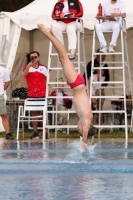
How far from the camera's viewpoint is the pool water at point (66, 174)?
21.4 ft

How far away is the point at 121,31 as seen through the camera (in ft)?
51.3

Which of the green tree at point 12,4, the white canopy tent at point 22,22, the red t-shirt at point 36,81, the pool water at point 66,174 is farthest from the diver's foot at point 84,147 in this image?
the green tree at point 12,4

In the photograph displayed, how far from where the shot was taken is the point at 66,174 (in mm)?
8070

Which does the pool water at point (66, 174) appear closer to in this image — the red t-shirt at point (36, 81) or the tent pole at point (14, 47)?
the red t-shirt at point (36, 81)

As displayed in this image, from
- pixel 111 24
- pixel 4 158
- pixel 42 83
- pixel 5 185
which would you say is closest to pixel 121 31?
pixel 111 24

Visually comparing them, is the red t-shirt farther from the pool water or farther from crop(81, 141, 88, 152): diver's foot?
crop(81, 141, 88, 152): diver's foot

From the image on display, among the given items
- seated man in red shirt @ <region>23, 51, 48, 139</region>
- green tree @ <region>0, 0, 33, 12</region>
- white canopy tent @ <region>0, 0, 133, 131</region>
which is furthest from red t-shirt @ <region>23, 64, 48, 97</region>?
green tree @ <region>0, 0, 33, 12</region>

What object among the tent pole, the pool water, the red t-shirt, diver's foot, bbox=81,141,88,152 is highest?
the tent pole

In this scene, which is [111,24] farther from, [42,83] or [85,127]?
[85,127]

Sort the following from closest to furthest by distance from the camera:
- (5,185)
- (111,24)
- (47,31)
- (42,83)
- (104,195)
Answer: (104,195), (5,185), (47,31), (111,24), (42,83)

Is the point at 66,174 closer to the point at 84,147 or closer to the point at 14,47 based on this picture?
the point at 84,147

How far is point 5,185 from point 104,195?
1231mm

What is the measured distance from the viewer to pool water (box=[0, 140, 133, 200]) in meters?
6.52

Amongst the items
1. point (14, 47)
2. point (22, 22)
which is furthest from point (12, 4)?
point (22, 22)
